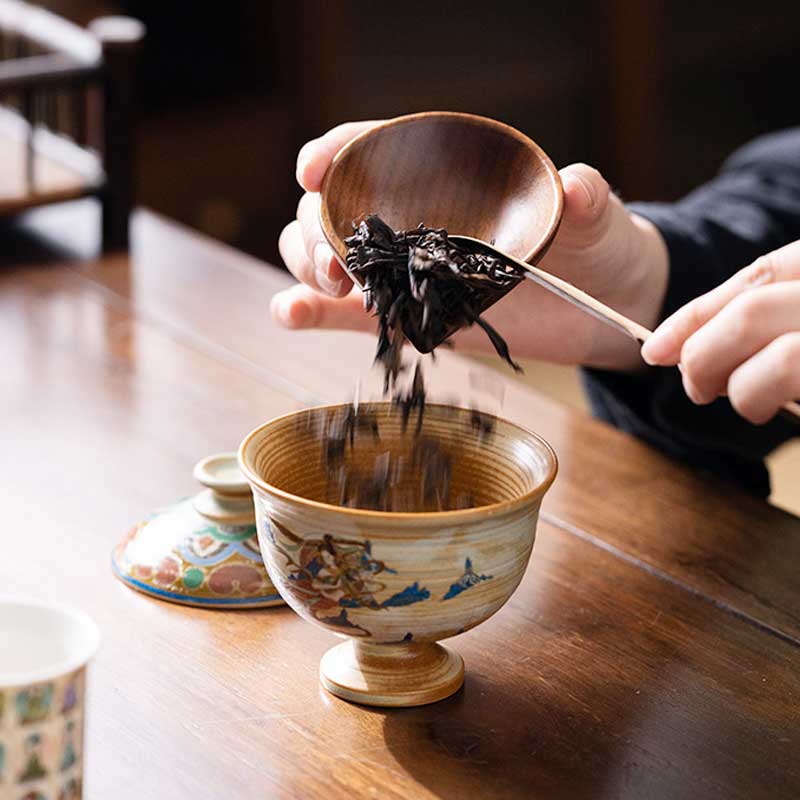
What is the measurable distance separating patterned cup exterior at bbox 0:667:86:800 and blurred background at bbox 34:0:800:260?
250 cm

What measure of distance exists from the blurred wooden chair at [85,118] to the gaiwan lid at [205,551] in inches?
31.5

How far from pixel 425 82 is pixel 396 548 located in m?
2.74

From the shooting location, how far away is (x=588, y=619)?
3.08 feet

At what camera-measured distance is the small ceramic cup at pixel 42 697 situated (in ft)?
2.01

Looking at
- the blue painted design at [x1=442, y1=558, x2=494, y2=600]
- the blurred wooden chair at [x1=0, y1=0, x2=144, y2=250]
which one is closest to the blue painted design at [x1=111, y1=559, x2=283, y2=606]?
the blue painted design at [x1=442, y1=558, x2=494, y2=600]

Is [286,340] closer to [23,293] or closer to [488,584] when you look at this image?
[23,293]

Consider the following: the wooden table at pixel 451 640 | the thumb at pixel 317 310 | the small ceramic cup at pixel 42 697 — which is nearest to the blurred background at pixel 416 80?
the wooden table at pixel 451 640

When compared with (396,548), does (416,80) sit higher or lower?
lower

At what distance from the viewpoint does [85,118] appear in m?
1.79

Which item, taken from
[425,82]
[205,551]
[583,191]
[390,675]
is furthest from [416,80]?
[390,675]

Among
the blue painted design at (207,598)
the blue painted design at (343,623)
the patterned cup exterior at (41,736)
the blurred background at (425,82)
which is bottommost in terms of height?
the blurred background at (425,82)

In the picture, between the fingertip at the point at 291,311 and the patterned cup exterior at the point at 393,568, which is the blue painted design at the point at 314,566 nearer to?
the patterned cup exterior at the point at 393,568

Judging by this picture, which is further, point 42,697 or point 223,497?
point 223,497

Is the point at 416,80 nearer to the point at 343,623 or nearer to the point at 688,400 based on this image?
the point at 688,400
